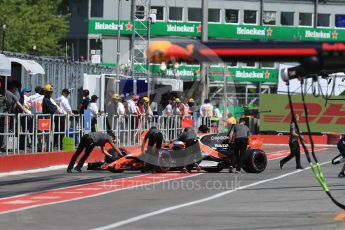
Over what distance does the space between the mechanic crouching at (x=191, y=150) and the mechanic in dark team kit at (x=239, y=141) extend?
97 centimetres

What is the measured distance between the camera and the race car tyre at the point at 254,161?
3061cm

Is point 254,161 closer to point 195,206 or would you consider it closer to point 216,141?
point 216,141

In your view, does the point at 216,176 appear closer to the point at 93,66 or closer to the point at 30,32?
the point at 93,66

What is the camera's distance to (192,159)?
30750mm

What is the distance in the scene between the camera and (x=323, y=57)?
12.4m

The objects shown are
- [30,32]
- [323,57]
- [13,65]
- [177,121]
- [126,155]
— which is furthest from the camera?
[30,32]

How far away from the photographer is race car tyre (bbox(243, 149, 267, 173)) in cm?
3061

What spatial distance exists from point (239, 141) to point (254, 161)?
1.02 m

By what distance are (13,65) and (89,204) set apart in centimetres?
1610

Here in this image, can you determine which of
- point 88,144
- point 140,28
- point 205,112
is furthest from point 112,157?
point 140,28

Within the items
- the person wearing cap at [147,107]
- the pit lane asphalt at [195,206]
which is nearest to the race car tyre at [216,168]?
the pit lane asphalt at [195,206]

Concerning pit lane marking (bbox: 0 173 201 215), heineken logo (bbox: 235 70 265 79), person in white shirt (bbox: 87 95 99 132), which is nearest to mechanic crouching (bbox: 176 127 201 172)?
pit lane marking (bbox: 0 173 201 215)

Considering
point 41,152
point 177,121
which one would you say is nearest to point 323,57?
point 41,152

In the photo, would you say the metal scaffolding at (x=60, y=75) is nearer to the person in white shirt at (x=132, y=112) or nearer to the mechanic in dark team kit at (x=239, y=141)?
the person in white shirt at (x=132, y=112)
